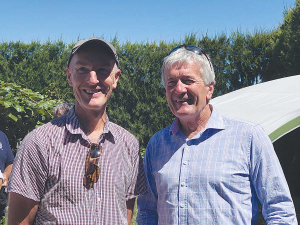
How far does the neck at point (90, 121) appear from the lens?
1663mm

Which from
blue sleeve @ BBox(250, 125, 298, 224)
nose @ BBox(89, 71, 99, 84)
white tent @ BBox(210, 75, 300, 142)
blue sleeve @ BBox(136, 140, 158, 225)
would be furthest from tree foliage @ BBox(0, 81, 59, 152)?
blue sleeve @ BBox(250, 125, 298, 224)

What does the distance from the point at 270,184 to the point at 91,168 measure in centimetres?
87

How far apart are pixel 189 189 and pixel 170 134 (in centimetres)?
39

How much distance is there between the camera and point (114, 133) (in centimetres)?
170

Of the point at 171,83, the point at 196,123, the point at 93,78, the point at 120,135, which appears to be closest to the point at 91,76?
the point at 93,78

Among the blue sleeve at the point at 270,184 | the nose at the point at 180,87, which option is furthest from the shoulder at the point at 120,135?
the blue sleeve at the point at 270,184

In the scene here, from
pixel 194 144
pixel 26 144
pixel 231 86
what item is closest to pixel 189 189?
pixel 194 144

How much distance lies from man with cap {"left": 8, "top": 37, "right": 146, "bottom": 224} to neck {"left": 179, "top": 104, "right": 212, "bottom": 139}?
13.1 inches

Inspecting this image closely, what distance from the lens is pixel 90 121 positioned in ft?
5.50

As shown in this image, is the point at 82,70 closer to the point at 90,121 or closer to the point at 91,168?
the point at 90,121

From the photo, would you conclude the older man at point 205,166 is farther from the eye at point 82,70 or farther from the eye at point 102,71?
the eye at point 82,70

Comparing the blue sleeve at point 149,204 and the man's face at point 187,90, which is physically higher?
the man's face at point 187,90

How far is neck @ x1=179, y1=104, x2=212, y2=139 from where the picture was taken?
1844mm

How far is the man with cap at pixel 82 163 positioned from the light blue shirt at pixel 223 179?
0.21 m
